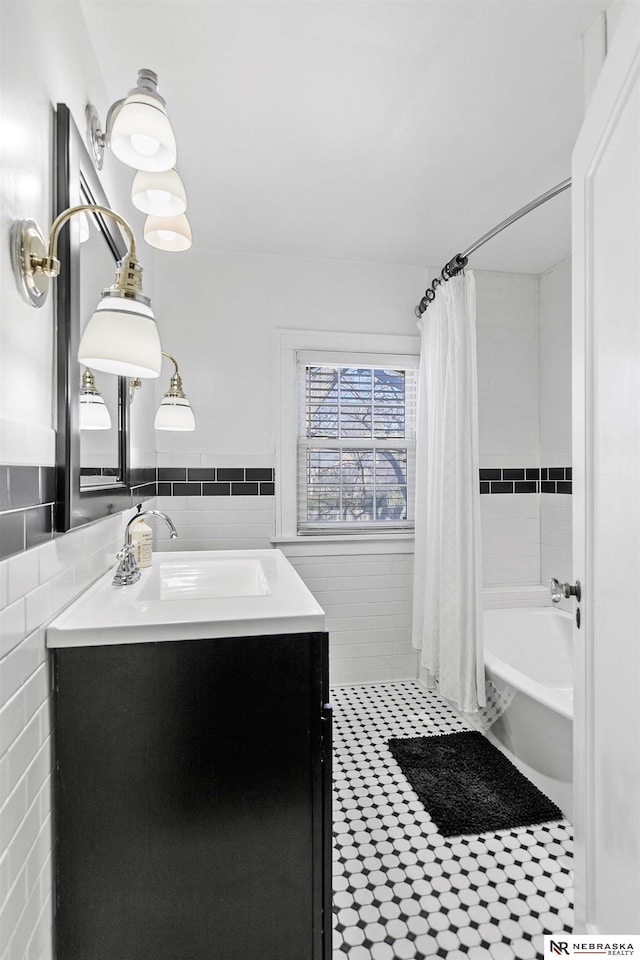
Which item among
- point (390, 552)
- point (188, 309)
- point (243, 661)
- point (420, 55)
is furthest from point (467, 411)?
point (243, 661)

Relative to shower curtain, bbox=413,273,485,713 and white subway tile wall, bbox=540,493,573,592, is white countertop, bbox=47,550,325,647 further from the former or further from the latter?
white subway tile wall, bbox=540,493,573,592

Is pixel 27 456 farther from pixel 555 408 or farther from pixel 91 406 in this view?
pixel 555 408

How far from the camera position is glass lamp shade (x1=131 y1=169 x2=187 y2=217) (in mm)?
1240

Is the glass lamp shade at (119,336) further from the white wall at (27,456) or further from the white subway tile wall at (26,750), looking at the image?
the white subway tile wall at (26,750)

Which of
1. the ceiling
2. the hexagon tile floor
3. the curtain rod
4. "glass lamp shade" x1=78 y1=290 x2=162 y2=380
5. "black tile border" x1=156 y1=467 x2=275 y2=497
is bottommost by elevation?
the hexagon tile floor

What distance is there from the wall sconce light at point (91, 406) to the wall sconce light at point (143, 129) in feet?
1.68

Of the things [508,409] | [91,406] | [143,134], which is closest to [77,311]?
[91,406]

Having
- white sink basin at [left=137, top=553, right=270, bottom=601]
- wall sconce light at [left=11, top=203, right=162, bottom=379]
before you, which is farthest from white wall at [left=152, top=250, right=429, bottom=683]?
wall sconce light at [left=11, top=203, right=162, bottom=379]

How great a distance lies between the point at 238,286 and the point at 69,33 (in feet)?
5.51

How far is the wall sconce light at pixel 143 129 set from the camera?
105 centimetres

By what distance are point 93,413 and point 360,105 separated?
1.35 metres

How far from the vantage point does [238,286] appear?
292cm

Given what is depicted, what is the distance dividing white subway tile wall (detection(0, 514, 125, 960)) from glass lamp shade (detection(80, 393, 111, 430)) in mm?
339

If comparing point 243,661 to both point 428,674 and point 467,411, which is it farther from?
point 428,674
